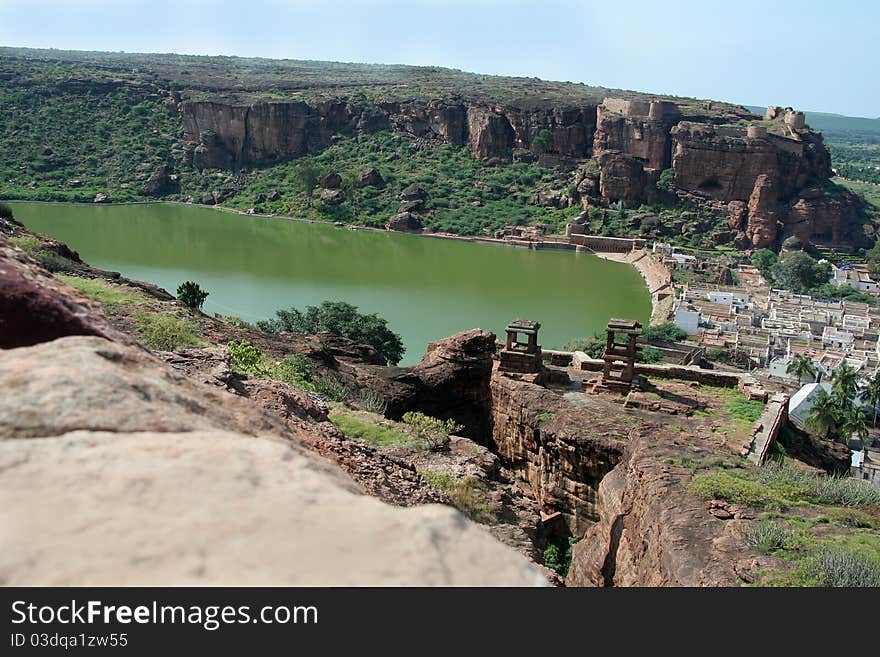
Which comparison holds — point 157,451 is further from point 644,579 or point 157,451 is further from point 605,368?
point 605,368

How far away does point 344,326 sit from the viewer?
80.0ft

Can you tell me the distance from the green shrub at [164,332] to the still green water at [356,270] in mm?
17212

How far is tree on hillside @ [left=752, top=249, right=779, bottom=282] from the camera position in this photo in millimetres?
50109

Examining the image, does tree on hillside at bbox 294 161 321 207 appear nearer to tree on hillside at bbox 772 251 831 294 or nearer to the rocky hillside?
the rocky hillside

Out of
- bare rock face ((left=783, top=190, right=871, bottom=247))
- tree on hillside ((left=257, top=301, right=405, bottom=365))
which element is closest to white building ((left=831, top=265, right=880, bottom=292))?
bare rock face ((left=783, top=190, right=871, bottom=247))

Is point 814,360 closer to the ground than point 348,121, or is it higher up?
closer to the ground

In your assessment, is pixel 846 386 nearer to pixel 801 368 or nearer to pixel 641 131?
pixel 801 368

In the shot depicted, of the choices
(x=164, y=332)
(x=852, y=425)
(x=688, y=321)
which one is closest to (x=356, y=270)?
(x=688, y=321)

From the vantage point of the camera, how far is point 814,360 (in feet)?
107

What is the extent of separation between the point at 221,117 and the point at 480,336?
61017mm

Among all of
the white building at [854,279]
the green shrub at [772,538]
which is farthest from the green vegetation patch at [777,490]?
the white building at [854,279]

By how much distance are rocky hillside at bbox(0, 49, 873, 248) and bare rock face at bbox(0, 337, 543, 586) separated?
2131 inches

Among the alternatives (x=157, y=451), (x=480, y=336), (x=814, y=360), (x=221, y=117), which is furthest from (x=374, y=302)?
(x=221, y=117)

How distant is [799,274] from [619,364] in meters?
38.4
